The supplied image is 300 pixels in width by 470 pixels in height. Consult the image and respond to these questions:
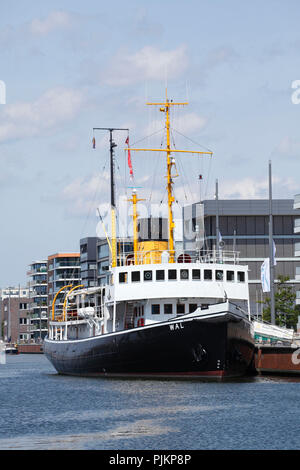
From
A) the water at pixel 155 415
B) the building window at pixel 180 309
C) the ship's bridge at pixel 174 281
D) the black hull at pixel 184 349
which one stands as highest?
the ship's bridge at pixel 174 281

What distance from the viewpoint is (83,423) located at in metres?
38.3

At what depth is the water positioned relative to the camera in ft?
108

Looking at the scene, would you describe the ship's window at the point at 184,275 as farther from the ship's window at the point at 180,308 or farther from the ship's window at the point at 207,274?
the ship's window at the point at 180,308

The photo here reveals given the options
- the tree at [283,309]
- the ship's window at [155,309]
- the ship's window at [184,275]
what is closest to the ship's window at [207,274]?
the ship's window at [184,275]

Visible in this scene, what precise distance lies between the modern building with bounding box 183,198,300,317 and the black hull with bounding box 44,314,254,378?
88.9 m

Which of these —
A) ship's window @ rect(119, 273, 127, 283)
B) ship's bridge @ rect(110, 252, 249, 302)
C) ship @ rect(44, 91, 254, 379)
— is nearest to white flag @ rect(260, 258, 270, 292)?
ship @ rect(44, 91, 254, 379)

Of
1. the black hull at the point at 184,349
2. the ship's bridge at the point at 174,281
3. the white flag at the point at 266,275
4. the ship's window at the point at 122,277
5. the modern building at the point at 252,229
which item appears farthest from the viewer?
the modern building at the point at 252,229

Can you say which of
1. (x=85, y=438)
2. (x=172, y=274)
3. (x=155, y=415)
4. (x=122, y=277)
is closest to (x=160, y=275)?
(x=172, y=274)

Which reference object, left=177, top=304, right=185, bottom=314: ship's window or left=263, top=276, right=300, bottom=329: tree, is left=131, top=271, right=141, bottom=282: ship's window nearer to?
left=177, top=304, right=185, bottom=314: ship's window

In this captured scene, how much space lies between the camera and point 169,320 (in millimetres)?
54781

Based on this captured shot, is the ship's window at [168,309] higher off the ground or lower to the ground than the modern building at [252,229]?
lower

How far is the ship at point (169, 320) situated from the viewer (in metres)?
54.1

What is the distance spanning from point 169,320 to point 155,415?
15.3 m
